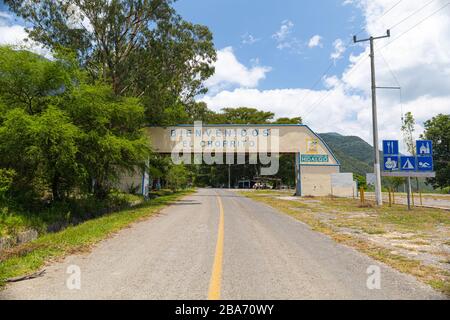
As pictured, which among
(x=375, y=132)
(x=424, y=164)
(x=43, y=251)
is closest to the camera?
(x=43, y=251)

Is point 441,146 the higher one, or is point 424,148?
point 441,146

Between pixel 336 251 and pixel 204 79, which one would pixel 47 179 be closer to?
pixel 336 251

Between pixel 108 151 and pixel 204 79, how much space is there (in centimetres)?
2246

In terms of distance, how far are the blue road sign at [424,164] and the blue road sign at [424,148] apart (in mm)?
257

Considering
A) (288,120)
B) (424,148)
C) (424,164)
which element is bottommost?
(424,164)

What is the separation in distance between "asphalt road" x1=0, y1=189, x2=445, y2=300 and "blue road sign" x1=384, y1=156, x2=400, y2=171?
47.1ft

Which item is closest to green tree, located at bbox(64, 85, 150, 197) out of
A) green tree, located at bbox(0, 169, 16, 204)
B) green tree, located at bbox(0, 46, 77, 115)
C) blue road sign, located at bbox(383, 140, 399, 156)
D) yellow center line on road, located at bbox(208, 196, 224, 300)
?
green tree, located at bbox(0, 46, 77, 115)

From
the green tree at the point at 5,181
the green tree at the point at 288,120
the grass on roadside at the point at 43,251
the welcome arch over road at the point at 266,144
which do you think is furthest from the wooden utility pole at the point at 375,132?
the green tree at the point at 288,120

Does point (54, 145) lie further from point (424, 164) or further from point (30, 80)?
point (424, 164)

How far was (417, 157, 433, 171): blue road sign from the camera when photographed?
2141cm

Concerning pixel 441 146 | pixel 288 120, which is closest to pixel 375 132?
pixel 441 146

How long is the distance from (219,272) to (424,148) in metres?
20.0

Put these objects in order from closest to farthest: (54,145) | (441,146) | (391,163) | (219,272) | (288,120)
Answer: (219,272)
(54,145)
(391,163)
(441,146)
(288,120)

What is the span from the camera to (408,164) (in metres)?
21.7
